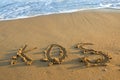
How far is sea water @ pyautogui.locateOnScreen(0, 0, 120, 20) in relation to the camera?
757 cm

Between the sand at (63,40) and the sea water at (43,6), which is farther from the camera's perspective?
the sea water at (43,6)

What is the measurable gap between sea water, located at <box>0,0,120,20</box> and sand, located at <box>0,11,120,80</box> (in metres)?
0.71

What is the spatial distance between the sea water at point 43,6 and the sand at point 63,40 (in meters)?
0.71

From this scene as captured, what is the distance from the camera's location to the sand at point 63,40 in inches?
151

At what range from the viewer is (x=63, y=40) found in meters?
5.09

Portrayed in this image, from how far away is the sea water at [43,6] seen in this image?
298 inches

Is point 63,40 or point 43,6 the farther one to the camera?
point 43,6

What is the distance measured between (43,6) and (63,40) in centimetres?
353

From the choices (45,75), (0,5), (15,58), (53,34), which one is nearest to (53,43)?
(53,34)

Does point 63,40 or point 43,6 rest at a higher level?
point 43,6

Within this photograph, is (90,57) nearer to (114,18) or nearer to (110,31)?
(110,31)

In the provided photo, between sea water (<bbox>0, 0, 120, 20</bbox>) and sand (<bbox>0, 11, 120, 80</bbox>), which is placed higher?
sea water (<bbox>0, 0, 120, 20</bbox>)

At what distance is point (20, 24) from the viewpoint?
21.2 feet

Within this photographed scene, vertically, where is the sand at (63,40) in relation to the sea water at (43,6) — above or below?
below
